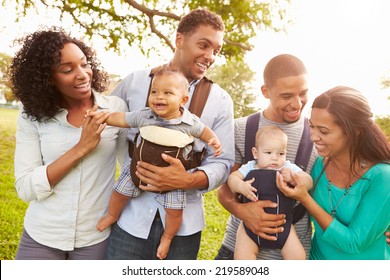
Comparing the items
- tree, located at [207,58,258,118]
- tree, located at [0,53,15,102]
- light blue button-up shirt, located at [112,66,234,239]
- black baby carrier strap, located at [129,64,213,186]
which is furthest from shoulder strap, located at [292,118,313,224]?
tree, located at [0,53,15,102]

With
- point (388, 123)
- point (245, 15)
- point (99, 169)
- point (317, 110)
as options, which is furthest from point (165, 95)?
point (245, 15)

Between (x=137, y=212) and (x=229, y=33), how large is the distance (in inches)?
149

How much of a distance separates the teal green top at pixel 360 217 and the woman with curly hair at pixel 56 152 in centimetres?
118

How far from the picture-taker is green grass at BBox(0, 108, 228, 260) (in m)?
4.60

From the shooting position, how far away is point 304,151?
2.25 meters

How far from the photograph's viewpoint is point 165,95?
208 centimetres

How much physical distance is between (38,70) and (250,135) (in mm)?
1178

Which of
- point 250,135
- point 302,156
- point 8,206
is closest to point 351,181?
point 302,156

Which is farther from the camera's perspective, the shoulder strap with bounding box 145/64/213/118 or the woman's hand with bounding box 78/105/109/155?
the shoulder strap with bounding box 145/64/213/118

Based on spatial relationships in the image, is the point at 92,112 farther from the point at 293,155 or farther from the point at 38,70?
the point at 293,155

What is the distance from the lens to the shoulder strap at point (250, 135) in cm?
232

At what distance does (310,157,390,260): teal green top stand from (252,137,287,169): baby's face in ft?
0.78

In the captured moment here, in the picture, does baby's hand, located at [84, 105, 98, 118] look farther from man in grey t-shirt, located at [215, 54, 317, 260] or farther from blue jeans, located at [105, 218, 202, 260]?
man in grey t-shirt, located at [215, 54, 317, 260]

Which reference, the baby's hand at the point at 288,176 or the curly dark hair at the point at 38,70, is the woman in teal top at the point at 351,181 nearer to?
the baby's hand at the point at 288,176
